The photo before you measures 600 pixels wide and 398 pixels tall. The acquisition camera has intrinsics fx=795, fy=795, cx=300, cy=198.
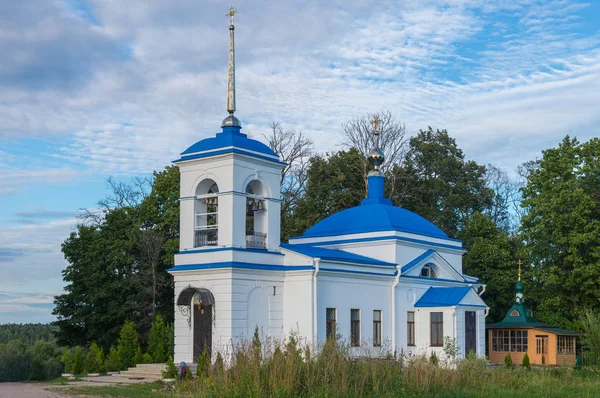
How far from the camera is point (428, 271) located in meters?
29.3

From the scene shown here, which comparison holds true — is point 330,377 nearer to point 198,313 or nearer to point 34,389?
point 34,389

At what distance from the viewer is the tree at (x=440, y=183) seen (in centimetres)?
4419

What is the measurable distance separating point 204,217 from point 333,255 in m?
4.38

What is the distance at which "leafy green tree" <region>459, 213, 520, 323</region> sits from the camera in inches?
1427

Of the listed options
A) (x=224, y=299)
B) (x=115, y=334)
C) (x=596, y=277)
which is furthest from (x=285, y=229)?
(x=224, y=299)

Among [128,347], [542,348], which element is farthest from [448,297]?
[128,347]

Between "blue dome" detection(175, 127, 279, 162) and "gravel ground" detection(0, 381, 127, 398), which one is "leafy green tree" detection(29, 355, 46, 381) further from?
"blue dome" detection(175, 127, 279, 162)

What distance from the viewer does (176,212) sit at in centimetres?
3722

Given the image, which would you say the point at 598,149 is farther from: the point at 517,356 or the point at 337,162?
the point at 337,162

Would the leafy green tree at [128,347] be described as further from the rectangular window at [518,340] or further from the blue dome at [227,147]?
the rectangular window at [518,340]

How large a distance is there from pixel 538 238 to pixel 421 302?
27.8ft

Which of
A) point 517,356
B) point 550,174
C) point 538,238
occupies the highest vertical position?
point 550,174

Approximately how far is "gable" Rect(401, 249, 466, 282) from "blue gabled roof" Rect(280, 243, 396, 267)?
38.0 inches

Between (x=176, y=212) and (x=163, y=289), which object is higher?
(x=176, y=212)
